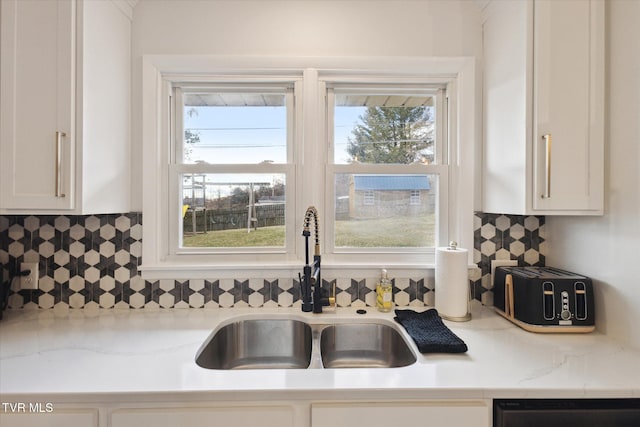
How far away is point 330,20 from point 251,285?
143 centimetres

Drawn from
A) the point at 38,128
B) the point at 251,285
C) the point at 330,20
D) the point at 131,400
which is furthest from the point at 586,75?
the point at 38,128

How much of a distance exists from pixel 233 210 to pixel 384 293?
36.0 inches

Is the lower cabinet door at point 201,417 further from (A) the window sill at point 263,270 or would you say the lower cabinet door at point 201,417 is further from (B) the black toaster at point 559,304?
(B) the black toaster at point 559,304

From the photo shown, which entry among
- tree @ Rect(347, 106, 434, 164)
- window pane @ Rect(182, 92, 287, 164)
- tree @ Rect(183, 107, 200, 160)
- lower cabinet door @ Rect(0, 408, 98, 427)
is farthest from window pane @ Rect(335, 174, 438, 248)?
lower cabinet door @ Rect(0, 408, 98, 427)

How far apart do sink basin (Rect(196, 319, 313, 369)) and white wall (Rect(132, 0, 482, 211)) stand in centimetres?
83

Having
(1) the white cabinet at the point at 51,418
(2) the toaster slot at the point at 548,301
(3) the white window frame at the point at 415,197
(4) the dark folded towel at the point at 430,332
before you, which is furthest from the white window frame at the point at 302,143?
(1) the white cabinet at the point at 51,418

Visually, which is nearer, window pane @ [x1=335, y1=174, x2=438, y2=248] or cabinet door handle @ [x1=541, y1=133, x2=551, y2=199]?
cabinet door handle @ [x1=541, y1=133, x2=551, y2=199]

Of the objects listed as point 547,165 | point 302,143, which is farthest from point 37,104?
point 547,165

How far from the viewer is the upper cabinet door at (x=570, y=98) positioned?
125 cm

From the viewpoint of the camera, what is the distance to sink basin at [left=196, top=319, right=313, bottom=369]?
4.66ft

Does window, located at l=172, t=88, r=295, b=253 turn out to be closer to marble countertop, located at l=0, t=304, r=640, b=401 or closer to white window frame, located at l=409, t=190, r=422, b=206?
marble countertop, located at l=0, t=304, r=640, b=401

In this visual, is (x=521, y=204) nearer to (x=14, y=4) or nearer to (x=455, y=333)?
(x=455, y=333)

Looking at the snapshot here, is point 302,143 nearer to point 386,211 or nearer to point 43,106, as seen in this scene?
point 386,211

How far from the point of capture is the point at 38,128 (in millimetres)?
1212
